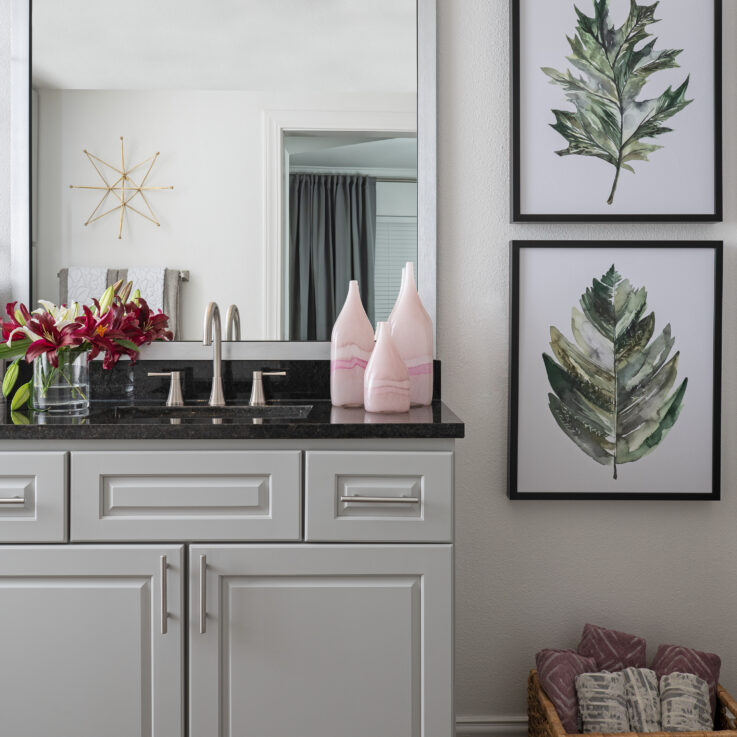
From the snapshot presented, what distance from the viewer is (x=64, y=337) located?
1.52 meters

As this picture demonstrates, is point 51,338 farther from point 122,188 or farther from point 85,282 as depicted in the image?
point 122,188

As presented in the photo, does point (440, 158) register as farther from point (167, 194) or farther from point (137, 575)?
Answer: point (137, 575)

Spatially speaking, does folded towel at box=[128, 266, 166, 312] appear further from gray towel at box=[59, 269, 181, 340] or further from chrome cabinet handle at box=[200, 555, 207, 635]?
chrome cabinet handle at box=[200, 555, 207, 635]

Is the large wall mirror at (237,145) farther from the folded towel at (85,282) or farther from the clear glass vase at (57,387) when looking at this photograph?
the clear glass vase at (57,387)

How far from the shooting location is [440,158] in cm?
185

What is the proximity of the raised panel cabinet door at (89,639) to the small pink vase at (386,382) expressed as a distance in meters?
0.53

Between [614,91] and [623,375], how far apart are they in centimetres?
77

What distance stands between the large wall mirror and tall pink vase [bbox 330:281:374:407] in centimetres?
15

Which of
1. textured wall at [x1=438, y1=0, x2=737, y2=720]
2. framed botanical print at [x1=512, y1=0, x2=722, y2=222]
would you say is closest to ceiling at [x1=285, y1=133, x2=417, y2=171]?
textured wall at [x1=438, y1=0, x2=737, y2=720]

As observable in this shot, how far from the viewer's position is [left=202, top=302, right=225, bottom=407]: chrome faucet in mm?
1699

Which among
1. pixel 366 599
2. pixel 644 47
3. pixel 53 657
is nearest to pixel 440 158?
pixel 644 47

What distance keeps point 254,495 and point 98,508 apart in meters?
0.30

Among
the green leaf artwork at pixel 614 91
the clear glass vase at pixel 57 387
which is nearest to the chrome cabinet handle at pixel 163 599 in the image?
the clear glass vase at pixel 57 387

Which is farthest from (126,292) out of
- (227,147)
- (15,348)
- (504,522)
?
(504,522)
